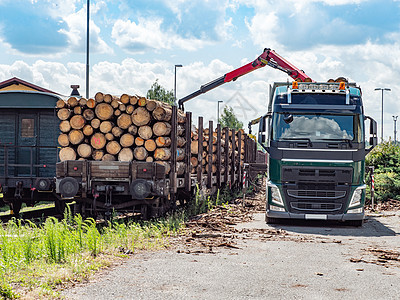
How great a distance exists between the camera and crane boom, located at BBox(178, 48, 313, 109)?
21.3m

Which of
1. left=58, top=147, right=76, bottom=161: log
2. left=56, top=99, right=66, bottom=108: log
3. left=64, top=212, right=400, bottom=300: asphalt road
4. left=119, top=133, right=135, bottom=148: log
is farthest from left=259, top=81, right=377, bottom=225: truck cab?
left=56, top=99, right=66, bottom=108: log

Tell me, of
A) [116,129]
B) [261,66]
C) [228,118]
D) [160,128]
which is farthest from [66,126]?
[228,118]

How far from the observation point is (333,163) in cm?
1228

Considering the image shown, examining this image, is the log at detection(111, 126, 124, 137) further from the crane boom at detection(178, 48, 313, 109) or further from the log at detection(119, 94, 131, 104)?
the crane boom at detection(178, 48, 313, 109)

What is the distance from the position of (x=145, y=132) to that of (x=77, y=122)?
5.29 ft

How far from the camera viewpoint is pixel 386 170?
65.0ft

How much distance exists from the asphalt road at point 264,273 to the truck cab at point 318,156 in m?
1.83

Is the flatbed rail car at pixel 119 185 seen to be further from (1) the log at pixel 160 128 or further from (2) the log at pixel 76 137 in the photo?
(2) the log at pixel 76 137

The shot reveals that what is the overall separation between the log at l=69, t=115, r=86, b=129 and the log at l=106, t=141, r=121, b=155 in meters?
0.76

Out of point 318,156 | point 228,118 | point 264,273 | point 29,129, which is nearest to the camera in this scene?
point 264,273

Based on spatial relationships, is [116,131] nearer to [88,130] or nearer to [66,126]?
[88,130]

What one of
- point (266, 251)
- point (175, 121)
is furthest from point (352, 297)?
point (175, 121)

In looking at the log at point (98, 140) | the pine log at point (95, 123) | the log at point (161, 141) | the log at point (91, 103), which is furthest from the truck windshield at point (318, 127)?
the log at point (91, 103)

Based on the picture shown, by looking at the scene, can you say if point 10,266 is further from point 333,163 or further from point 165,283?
point 333,163
